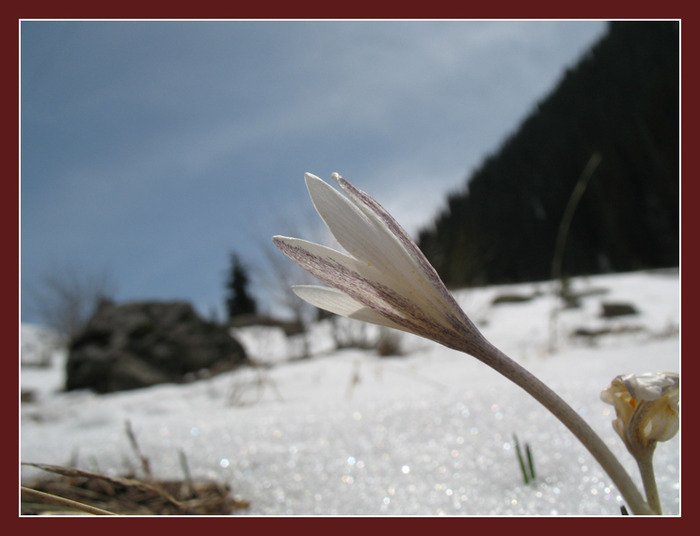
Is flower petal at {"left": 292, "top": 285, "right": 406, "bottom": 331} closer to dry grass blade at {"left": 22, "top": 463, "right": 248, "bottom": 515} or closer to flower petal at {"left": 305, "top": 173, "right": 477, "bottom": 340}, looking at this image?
flower petal at {"left": 305, "top": 173, "right": 477, "bottom": 340}

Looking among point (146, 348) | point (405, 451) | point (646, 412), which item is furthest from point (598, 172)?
point (646, 412)

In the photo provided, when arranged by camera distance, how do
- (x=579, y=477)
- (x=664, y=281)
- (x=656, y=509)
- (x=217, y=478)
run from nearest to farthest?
1. (x=656, y=509)
2. (x=579, y=477)
3. (x=217, y=478)
4. (x=664, y=281)

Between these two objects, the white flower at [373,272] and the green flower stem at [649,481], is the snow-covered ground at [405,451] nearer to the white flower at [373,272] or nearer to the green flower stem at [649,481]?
the green flower stem at [649,481]

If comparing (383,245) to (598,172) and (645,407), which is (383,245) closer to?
(645,407)

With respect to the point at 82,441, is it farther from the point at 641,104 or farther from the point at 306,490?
the point at 641,104

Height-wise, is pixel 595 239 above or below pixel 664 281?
above

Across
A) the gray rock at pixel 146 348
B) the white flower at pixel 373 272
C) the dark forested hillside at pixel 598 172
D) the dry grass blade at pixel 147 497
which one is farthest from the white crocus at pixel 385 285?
the dark forested hillside at pixel 598 172

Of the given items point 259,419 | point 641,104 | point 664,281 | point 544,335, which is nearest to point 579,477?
point 259,419

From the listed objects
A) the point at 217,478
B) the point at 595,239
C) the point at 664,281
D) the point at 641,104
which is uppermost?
the point at 641,104
